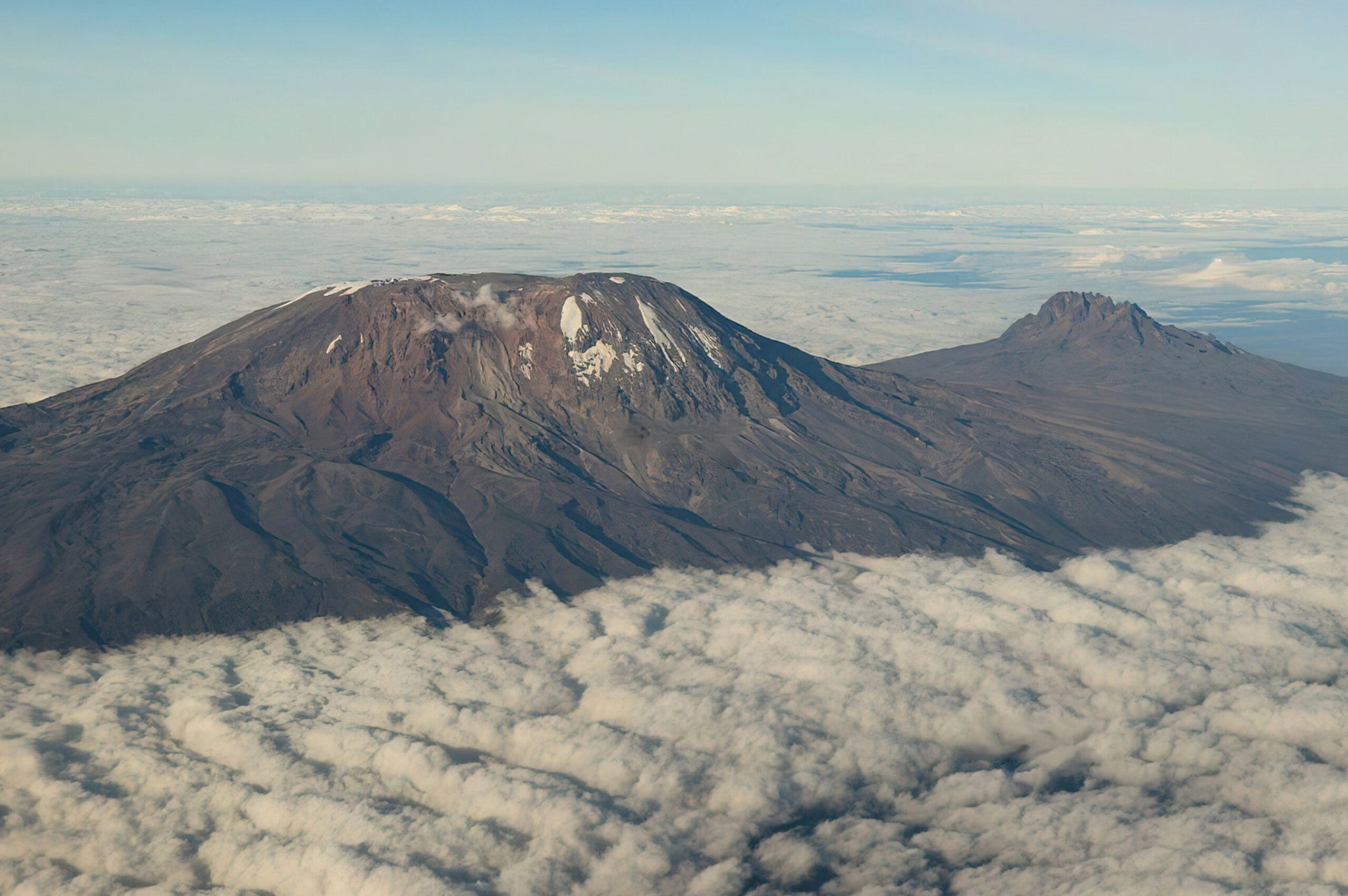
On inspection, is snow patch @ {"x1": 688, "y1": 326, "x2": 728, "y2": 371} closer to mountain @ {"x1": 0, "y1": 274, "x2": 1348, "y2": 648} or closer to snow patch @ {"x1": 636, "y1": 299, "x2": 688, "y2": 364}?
mountain @ {"x1": 0, "y1": 274, "x2": 1348, "y2": 648}

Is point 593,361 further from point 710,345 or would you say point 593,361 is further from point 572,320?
point 710,345

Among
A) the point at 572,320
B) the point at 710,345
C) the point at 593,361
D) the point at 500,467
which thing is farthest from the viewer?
the point at 710,345

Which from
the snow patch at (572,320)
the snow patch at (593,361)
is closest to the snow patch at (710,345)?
the snow patch at (593,361)

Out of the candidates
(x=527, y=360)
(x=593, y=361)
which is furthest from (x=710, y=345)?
(x=527, y=360)

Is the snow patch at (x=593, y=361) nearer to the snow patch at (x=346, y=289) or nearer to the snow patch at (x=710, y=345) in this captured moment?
the snow patch at (x=710, y=345)

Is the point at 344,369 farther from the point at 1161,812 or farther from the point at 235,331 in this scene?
the point at 1161,812
